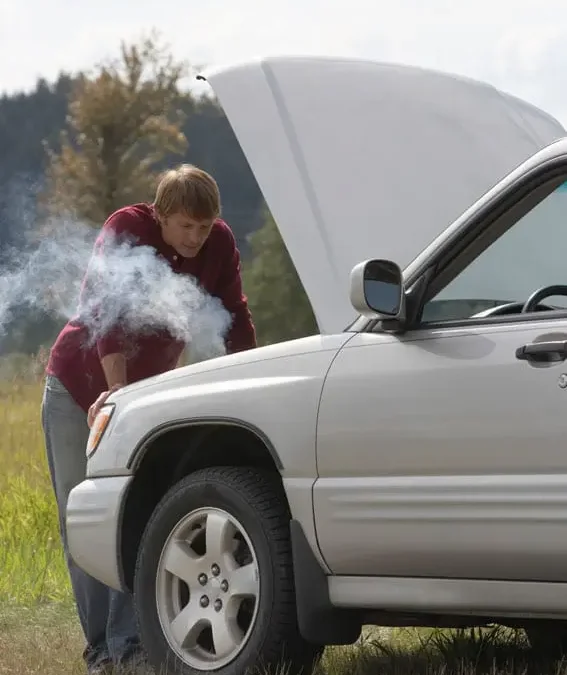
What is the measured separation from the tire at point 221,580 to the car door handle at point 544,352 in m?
1.11

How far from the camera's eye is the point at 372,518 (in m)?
5.00

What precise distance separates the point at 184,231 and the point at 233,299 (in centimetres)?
48

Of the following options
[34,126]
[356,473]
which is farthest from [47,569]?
[34,126]

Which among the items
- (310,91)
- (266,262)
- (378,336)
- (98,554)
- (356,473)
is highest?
(310,91)

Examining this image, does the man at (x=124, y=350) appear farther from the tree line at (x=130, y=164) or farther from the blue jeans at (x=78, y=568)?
the tree line at (x=130, y=164)

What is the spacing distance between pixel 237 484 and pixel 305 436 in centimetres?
39

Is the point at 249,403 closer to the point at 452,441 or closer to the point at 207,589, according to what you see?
the point at 207,589

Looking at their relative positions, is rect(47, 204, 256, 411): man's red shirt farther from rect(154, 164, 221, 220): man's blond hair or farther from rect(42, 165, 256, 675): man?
rect(154, 164, 221, 220): man's blond hair

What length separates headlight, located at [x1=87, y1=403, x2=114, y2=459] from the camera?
20.0 feet

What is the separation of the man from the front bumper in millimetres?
387

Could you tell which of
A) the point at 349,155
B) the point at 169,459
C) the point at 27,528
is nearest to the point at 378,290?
the point at 169,459

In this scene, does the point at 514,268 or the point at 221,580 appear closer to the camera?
the point at 221,580

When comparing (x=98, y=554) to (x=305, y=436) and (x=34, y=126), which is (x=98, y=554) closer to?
(x=305, y=436)

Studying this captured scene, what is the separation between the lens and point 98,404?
6336 mm
